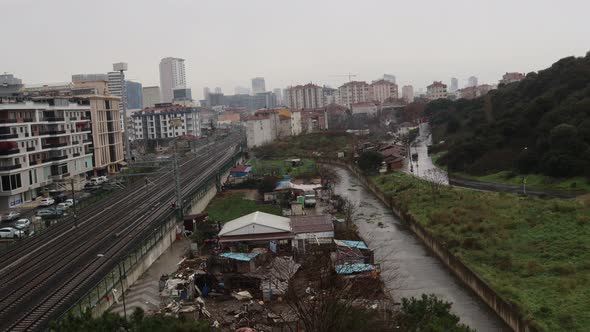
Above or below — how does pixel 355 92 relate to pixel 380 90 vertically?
below

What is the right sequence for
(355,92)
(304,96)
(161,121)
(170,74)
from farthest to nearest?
(170,74)
(304,96)
(355,92)
(161,121)

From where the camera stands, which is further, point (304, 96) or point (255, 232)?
point (304, 96)

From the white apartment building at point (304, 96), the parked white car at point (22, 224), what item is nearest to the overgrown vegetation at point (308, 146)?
the parked white car at point (22, 224)

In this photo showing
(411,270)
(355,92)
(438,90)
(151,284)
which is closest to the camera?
(151,284)

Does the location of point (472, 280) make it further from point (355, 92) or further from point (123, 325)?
point (355, 92)

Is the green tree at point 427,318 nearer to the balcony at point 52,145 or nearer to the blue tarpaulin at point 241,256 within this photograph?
the blue tarpaulin at point 241,256

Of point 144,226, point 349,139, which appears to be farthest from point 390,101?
point 144,226

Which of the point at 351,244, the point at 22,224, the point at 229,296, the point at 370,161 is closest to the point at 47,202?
the point at 22,224
